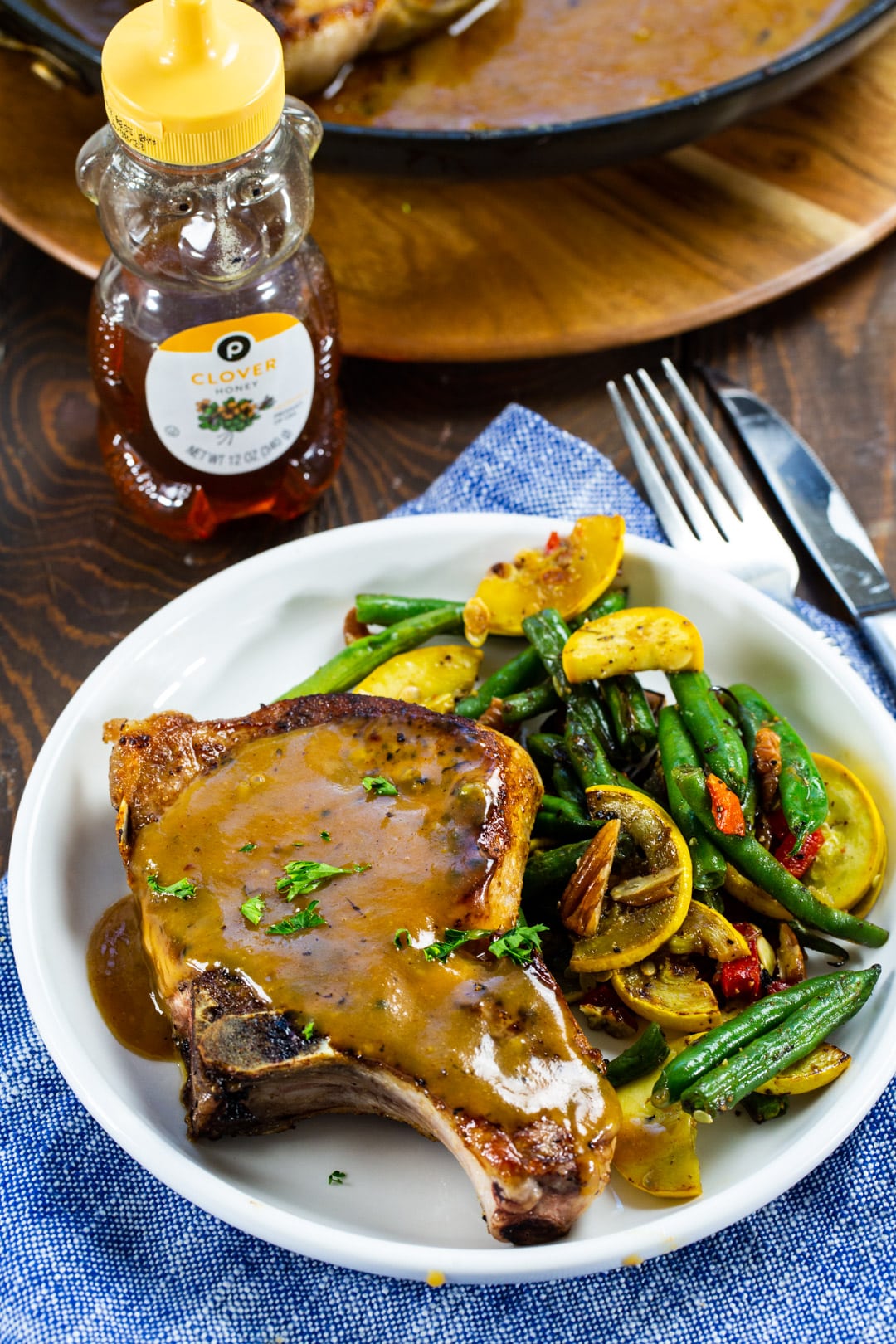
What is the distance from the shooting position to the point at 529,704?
9.96 feet

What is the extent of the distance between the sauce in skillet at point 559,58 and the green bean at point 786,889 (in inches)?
105

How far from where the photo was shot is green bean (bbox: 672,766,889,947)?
266cm

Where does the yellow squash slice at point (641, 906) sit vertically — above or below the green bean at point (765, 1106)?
above

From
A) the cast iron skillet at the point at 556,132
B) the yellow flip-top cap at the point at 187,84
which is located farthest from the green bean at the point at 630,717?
the cast iron skillet at the point at 556,132

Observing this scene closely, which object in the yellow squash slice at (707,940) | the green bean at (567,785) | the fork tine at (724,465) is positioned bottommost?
the green bean at (567,785)

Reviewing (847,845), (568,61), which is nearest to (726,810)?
(847,845)

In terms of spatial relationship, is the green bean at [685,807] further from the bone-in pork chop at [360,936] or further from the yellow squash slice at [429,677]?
the yellow squash slice at [429,677]

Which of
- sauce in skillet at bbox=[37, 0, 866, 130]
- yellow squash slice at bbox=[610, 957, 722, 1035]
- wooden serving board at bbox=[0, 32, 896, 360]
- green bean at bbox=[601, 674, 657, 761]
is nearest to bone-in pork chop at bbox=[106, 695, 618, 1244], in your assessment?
yellow squash slice at bbox=[610, 957, 722, 1035]

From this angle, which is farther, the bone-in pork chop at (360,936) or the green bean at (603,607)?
the green bean at (603,607)

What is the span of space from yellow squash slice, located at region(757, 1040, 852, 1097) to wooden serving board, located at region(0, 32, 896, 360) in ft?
7.83

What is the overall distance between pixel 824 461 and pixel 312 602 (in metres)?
1.75

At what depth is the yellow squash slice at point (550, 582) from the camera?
3164 mm

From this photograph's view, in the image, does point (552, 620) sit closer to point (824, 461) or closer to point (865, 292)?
point (824, 461)

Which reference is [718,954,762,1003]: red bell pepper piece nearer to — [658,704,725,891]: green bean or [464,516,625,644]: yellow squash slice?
[658,704,725,891]: green bean
